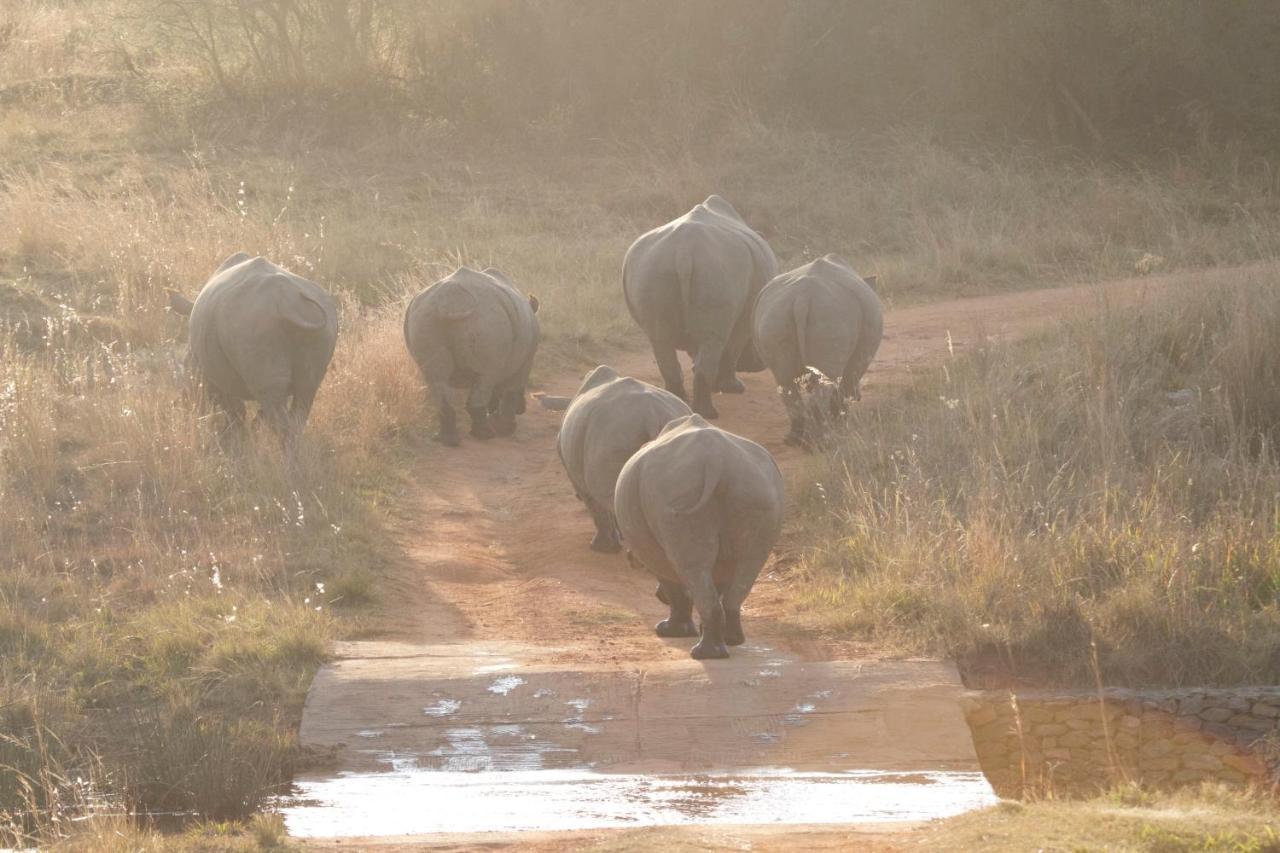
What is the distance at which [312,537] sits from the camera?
8.57 meters

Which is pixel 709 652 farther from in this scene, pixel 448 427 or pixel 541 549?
pixel 448 427

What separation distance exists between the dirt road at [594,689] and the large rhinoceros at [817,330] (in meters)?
1.84

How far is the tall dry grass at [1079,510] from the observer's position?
23.1 ft

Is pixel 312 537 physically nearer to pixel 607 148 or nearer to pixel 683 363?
pixel 683 363

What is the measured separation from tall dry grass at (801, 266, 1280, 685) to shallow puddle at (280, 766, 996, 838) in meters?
1.23

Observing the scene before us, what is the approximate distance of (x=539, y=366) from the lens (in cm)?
1299

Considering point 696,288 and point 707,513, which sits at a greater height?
point 696,288

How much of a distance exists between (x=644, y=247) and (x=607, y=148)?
35.2ft

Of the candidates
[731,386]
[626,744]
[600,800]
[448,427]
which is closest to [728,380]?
[731,386]

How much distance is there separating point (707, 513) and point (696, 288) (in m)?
4.20

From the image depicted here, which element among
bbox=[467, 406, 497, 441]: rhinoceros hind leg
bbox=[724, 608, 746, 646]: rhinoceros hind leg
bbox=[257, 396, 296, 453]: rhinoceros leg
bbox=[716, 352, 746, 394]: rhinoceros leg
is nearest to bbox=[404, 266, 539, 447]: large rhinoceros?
bbox=[467, 406, 497, 441]: rhinoceros hind leg

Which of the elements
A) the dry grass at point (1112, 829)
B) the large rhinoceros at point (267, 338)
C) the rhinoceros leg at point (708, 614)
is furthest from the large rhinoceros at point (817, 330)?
the dry grass at point (1112, 829)

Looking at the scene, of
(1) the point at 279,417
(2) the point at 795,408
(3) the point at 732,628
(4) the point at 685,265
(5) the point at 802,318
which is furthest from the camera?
(4) the point at 685,265

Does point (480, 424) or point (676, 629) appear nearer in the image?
point (676, 629)
